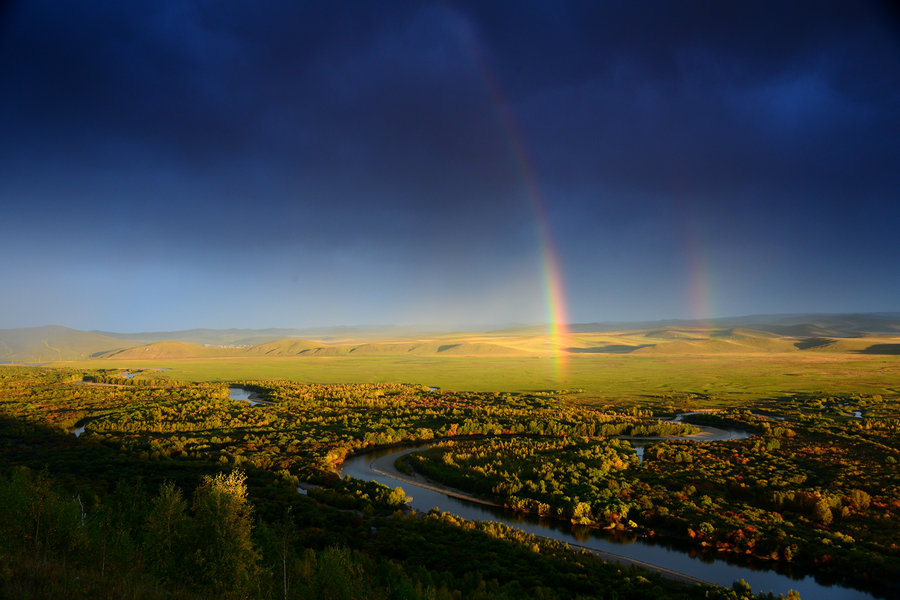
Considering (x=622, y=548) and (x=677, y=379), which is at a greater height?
(x=622, y=548)

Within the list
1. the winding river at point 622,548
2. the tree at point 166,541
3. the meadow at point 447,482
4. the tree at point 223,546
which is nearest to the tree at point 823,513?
the meadow at point 447,482

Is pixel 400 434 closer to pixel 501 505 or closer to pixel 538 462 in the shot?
pixel 538 462

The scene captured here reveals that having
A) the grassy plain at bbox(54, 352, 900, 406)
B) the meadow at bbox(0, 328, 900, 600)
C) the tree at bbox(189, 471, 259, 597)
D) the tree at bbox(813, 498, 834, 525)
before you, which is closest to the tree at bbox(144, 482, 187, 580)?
the meadow at bbox(0, 328, 900, 600)

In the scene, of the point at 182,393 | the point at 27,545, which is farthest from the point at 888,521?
the point at 182,393

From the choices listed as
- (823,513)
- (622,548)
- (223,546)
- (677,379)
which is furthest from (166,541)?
(677,379)

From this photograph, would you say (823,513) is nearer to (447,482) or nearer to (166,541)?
(447,482)

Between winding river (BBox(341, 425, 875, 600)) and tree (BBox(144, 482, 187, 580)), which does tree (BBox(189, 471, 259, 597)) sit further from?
winding river (BBox(341, 425, 875, 600))

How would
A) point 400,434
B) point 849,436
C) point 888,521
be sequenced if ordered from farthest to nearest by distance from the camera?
point 400,434 → point 849,436 → point 888,521

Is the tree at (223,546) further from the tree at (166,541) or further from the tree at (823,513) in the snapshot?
the tree at (823,513)
